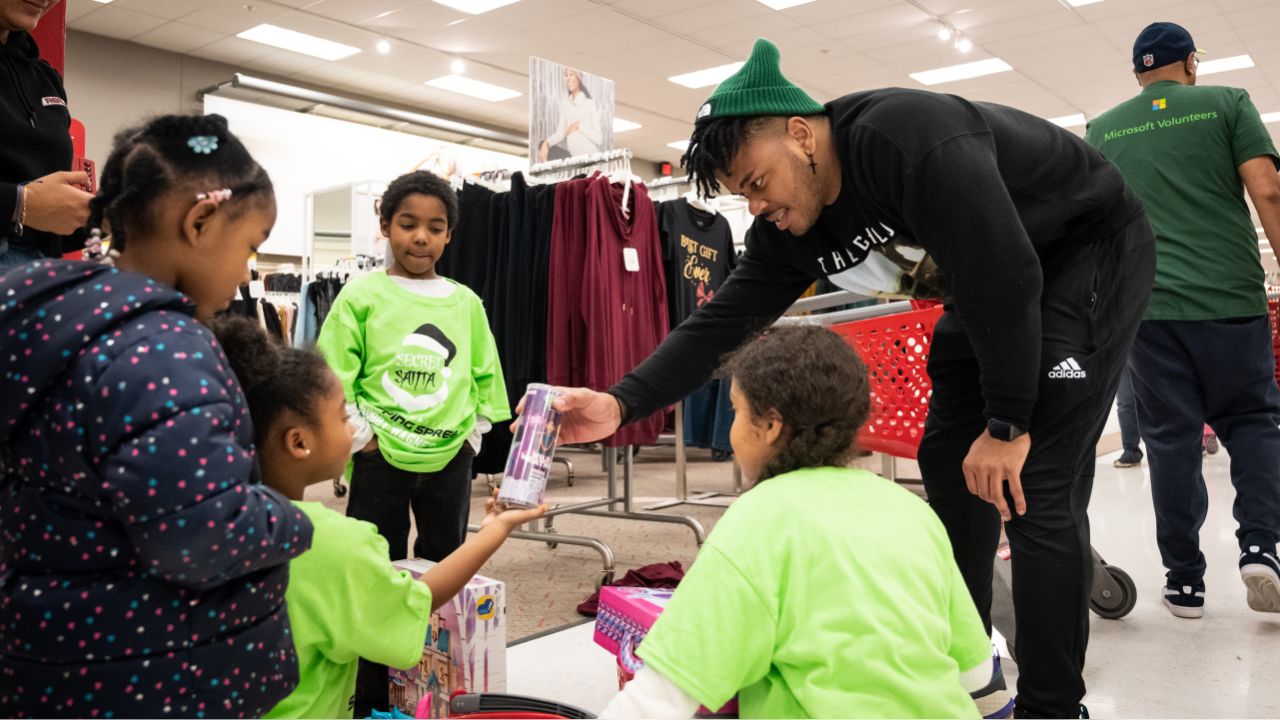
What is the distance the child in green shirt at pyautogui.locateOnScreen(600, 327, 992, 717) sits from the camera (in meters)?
1.08

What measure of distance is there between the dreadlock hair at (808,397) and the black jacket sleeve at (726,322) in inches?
24.7

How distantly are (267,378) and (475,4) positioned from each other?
7687 mm

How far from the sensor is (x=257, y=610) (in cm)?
109

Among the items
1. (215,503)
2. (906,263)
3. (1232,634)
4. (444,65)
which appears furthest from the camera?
(444,65)

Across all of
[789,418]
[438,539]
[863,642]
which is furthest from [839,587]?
[438,539]

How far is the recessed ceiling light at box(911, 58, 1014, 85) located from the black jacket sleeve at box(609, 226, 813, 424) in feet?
30.4

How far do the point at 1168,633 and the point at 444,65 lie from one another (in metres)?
9.12

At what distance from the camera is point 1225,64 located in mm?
10172

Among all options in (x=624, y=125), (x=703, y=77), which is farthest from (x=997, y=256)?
(x=624, y=125)

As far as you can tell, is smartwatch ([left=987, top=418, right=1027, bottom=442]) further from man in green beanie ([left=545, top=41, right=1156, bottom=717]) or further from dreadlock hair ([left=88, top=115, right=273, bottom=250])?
dreadlock hair ([left=88, top=115, right=273, bottom=250])

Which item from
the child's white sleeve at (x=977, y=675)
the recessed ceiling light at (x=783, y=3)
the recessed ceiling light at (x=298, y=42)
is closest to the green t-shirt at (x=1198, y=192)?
the child's white sleeve at (x=977, y=675)

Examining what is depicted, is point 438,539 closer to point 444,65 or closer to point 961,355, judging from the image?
point 961,355

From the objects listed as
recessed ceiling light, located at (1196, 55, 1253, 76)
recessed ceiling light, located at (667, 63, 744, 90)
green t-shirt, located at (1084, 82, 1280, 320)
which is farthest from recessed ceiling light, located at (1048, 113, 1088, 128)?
green t-shirt, located at (1084, 82, 1280, 320)

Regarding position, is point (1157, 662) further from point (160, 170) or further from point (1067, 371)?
point (160, 170)
